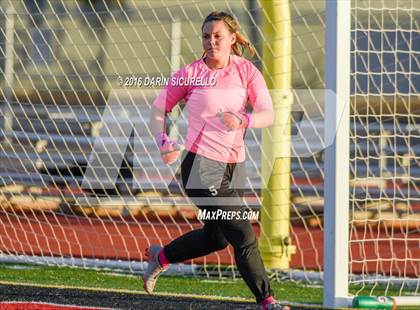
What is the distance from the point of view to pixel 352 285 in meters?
7.54

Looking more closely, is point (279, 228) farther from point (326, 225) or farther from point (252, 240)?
point (252, 240)

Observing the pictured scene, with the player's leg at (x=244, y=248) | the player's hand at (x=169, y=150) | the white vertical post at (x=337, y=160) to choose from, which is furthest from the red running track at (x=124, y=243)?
the player's hand at (x=169, y=150)

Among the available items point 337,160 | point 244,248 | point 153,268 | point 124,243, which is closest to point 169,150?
point 244,248

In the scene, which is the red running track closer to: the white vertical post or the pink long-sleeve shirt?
the white vertical post

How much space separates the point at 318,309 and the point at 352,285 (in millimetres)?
1275

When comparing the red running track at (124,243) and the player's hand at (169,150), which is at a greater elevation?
the red running track at (124,243)

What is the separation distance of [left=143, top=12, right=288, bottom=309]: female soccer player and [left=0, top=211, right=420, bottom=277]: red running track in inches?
118

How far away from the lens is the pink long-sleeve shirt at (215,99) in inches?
215

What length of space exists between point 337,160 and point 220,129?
0.90m

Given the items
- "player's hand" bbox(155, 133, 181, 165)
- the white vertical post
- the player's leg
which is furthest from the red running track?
"player's hand" bbox(155, 133, 181, 165)

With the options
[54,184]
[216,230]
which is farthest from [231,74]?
[54,184]

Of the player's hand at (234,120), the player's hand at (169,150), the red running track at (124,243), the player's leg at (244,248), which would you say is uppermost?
the red running track at (124,243)

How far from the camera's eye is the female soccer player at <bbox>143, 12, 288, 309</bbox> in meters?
5.43

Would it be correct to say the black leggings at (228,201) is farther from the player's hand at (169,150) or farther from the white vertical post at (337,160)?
the white vertical post at (337,160)
